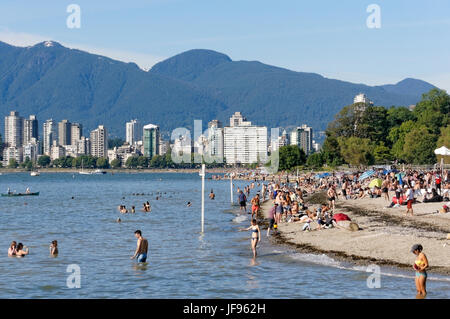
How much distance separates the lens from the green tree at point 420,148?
128 meters

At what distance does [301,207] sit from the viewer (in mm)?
50500

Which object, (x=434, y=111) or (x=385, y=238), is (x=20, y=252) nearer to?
(x=385, y=238)

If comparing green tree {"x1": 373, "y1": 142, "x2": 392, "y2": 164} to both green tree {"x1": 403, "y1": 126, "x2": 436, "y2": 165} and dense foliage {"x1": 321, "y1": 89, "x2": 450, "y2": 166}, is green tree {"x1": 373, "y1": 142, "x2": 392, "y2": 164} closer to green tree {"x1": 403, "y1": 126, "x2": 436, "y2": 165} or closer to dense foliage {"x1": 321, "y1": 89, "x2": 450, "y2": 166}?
dense foliage {"x1": 321, "y1": 89, "x2": 450, "y2": 166}

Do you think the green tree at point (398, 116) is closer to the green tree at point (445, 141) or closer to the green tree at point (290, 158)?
the green tree at point (290, 158)

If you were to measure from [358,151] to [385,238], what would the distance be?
110m

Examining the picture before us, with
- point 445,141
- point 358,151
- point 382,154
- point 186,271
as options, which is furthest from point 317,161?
point 186,271

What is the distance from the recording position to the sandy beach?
25.5 m

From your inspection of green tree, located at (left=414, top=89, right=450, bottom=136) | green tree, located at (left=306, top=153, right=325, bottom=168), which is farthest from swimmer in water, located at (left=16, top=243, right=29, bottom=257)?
green tree, located at (left=306, top=153, right=325, bottom=168)

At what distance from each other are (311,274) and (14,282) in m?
11.0

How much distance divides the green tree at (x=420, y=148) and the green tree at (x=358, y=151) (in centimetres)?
954

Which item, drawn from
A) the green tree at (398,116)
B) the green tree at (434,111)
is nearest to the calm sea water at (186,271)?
the green tree at (434,111)
